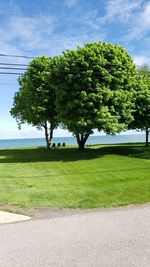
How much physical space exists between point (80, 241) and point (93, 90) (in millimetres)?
22792

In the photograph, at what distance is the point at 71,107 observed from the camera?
29.7m

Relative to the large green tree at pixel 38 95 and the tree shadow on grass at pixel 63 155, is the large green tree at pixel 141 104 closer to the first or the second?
the tree shadow on grass at pixel 63 155

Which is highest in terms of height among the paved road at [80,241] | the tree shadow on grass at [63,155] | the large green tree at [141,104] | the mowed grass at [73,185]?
the large green tree at [141,104]

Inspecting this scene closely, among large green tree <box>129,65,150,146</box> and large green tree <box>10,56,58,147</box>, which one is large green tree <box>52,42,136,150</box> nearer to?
large green tree <box>129,65,150,146</box>

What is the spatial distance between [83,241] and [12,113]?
142ft

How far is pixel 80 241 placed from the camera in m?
8.20

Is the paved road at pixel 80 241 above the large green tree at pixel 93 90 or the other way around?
the other way around

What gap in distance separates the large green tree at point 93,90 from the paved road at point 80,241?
18.6 metres

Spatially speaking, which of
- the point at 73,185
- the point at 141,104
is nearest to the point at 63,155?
the point at 141,104

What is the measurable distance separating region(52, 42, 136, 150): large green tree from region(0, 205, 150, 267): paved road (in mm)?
18581

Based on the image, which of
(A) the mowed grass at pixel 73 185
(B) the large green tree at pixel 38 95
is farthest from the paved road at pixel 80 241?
(B) the large green tree at pixel 38 95

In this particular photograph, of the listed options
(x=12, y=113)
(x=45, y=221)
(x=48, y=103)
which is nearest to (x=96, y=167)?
(x=45, y=221)

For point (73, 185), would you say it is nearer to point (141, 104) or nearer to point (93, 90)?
point (93, 90)

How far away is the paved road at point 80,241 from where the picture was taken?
6.96 metres
